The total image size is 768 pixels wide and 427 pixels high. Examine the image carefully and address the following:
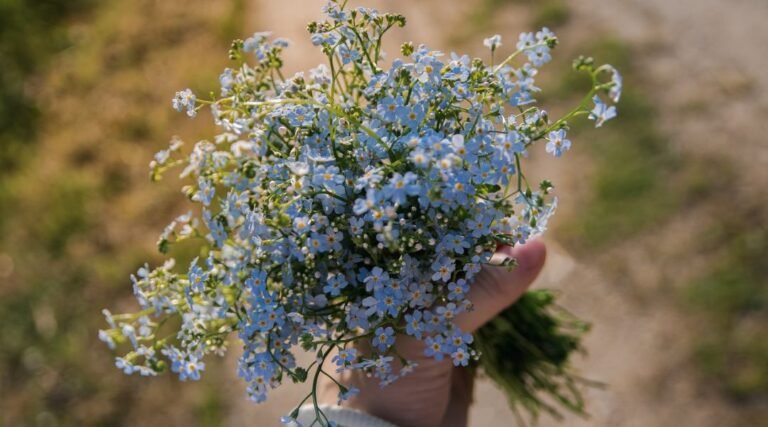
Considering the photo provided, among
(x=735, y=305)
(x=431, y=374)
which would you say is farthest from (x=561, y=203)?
(x=431, y=374)

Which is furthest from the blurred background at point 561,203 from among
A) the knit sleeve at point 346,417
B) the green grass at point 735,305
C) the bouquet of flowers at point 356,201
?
the bouquet of flowers at point 356,201

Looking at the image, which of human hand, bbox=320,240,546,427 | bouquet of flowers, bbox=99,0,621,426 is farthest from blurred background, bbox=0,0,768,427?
bouquet of flowers, bbox=99,0,621,426

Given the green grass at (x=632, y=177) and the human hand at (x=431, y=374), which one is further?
the green grass at (x=632, y=177)

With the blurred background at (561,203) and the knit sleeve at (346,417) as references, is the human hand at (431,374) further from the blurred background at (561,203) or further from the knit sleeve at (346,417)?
the blurred background at (561,203)

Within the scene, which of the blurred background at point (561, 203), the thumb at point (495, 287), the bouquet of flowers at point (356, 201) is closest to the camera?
the bouquet of flowers at point (356, 201)

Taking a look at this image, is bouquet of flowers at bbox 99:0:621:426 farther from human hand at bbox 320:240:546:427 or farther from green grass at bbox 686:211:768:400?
green grass at bbox 686:211:768:400

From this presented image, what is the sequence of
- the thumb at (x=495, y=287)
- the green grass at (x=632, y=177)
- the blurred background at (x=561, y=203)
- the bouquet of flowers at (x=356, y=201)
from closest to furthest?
the bouquet of flowers at (x=356, y=201)
the thumb at (x=495, y=287)
the blurred background at (x=561, y=203)
the green grass at (x=632, y=177)

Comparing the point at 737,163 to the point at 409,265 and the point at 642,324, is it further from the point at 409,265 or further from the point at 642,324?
the point at 409,265
